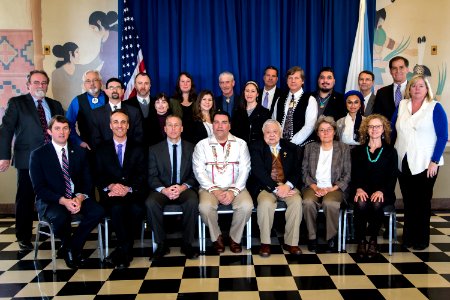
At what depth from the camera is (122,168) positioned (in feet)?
13.1

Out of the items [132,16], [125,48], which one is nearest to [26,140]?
[125,48]

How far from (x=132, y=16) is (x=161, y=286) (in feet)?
10.4

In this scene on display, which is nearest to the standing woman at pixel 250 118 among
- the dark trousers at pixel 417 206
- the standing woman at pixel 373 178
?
the standing woman at pixel 373 178

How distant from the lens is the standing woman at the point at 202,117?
448 centimetres

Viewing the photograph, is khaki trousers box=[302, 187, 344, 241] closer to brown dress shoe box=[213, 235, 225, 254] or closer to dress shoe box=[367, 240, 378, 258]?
dress shoe box=[367, 240, 378, 258]

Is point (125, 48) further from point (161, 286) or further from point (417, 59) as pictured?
point (417, 59)

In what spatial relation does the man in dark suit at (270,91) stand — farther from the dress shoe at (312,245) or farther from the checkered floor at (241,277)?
the checkered floor at (241,277)

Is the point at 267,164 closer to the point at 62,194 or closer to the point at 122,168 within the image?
the point at 122,168

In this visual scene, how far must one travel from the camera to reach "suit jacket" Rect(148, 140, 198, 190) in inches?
163

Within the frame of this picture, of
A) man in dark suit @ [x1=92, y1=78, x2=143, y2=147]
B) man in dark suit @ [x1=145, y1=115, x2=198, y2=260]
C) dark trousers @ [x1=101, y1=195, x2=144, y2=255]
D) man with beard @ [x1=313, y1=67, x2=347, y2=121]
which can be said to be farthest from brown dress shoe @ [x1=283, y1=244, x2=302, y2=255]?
man in dark suit @ [x1=92, y1=78, x2=143, y2=147]

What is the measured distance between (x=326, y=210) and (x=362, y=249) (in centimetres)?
45

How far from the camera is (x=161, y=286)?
3.27 m

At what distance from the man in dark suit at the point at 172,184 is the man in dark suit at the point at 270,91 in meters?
1.10

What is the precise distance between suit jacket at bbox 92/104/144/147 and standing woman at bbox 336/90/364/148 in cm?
201
